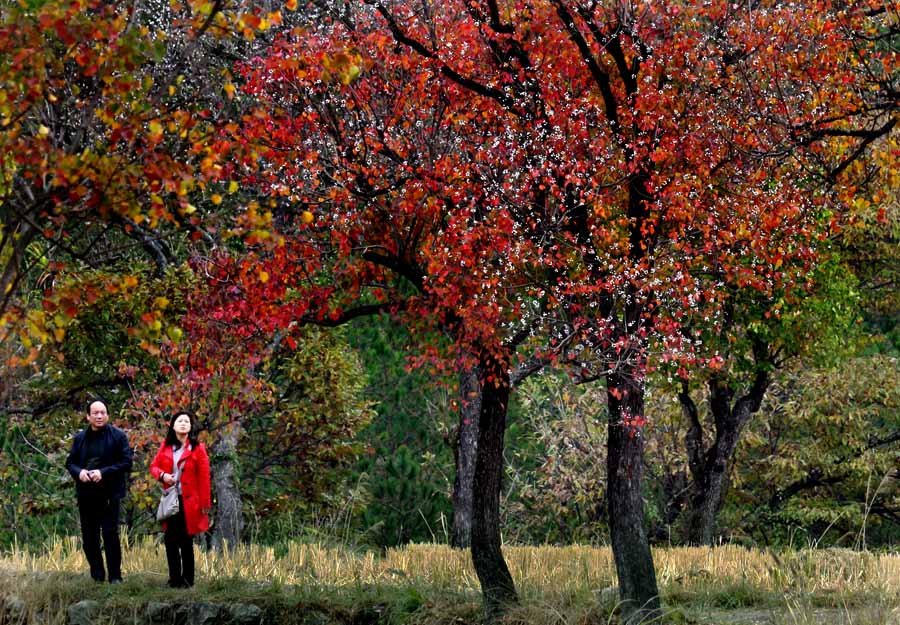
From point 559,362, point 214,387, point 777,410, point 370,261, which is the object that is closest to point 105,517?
point 214,387

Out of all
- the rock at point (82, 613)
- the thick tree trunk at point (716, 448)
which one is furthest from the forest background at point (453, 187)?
the thick tree trunk at point (716, 448)

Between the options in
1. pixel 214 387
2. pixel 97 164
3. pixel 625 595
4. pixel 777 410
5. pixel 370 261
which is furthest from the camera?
pixel 777 410

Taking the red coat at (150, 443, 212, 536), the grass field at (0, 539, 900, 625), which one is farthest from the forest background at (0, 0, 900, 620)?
the red coat at (150, 443, 212, 536)

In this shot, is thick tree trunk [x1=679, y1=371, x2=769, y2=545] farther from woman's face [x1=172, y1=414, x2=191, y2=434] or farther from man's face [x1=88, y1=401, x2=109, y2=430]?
man's face [x1=88, y1=401, x2=109, y2=430]

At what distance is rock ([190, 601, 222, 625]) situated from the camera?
11852 millimetres

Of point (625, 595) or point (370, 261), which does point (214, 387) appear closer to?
point (370, 261)

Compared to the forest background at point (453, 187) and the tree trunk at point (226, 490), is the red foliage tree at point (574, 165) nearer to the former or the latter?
the forest background at point (453, 187)

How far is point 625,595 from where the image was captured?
10.9 metres

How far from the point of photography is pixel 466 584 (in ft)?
43.1

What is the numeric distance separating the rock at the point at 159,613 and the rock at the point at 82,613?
55 centimetres

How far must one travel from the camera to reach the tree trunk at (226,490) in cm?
1738

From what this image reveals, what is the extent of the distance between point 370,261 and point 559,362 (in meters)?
2.66

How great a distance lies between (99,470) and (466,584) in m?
4.20

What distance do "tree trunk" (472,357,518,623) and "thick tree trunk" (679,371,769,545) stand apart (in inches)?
341
